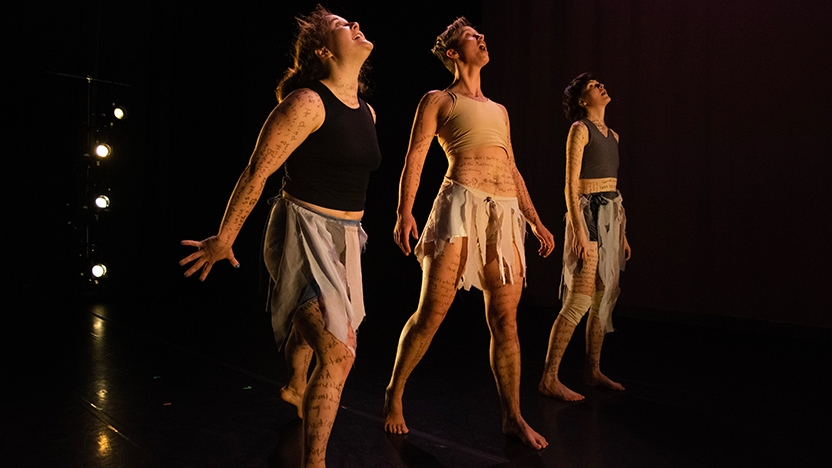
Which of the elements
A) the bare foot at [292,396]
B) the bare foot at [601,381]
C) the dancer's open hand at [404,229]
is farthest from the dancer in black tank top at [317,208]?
the bare foot at [601,381]

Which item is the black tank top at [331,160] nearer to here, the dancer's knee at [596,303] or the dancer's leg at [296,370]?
the dancer's leg at [296,370]

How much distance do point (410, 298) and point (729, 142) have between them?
11.6 feet

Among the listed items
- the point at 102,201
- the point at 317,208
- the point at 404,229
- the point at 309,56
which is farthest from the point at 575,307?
the point at 102,201

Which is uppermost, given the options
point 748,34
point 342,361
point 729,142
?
point 748,34

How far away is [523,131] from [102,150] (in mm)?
4360

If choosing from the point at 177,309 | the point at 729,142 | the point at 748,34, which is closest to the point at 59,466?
the point at 177,309

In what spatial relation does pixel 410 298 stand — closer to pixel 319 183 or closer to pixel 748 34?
pixel 748 34

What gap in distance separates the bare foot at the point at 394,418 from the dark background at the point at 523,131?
355cm

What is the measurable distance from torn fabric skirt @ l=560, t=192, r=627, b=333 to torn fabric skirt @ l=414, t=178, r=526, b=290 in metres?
0.88

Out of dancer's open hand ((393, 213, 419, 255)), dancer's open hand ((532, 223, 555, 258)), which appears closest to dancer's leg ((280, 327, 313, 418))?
dancer's open hand ((393, 213, 419, 255))

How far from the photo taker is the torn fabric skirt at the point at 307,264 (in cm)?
199

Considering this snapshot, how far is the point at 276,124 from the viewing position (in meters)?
1.99

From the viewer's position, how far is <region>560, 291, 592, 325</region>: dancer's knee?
3410mm

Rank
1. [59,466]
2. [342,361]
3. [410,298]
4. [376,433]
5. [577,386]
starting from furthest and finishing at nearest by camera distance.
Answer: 1. [410,298]
2. [577,386]
3. [376,433]
4. [59,466]
5. [342,361]
